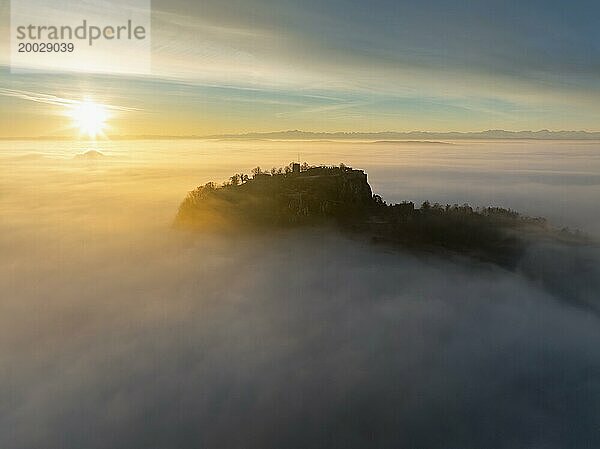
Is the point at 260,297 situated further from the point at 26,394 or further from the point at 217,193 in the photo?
the point at 26,394

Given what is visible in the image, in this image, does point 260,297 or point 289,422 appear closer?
point 289,422

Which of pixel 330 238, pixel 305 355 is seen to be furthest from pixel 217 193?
pixel 305 355

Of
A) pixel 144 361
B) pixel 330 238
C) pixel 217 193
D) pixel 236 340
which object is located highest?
pixel 217 193

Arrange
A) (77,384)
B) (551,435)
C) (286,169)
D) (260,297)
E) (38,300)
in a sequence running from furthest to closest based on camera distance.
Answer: (38,300) < (260,297) < (286,169) < (77,384) < (551,435)

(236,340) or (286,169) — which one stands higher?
(286,169)

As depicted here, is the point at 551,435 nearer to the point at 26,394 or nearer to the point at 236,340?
the point at 236,340

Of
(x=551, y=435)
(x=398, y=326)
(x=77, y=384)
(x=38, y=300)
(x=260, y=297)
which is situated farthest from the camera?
(x=38, y=300)

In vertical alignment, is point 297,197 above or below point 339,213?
above
